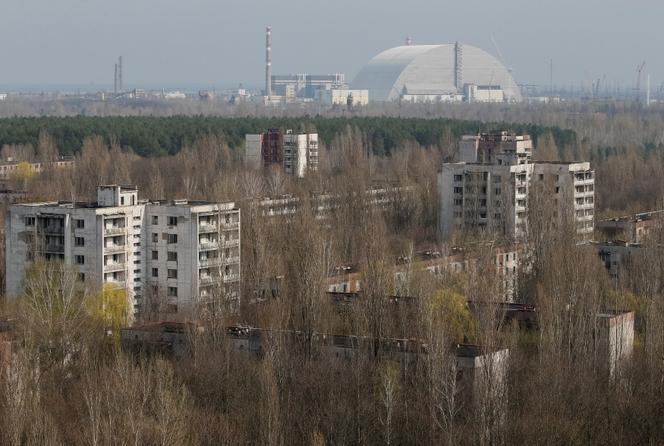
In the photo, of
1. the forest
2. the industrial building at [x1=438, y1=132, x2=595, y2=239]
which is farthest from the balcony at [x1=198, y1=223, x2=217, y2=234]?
the industrial building at [x1=438, y1=132, x2=595, y2=239]

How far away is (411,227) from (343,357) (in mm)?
11238

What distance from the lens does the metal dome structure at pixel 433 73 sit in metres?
78.3

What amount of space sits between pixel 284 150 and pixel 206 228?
619 inches

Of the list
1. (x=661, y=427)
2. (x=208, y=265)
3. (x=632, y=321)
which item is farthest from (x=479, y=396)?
(x=208, y=265)

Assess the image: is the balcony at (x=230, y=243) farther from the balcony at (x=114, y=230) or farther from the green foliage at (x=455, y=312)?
the green foliage at (x=455, y=312)

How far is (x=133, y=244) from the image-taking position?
17391 mm

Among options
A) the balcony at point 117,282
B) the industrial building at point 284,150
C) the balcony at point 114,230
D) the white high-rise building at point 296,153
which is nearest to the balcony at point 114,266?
the balcony at point 117,282

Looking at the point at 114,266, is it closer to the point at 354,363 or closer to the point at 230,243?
the point at 230,243

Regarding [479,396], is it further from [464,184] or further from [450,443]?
[464,184]

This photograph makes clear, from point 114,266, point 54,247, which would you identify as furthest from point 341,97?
point 114,266

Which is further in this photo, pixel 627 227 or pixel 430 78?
pixel 430 78

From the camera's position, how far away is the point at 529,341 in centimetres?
1404

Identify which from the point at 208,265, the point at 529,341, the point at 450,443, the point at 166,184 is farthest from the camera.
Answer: the point at 166,184

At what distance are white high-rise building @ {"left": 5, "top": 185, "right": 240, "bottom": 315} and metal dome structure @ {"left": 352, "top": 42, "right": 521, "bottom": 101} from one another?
5901 centimetres
